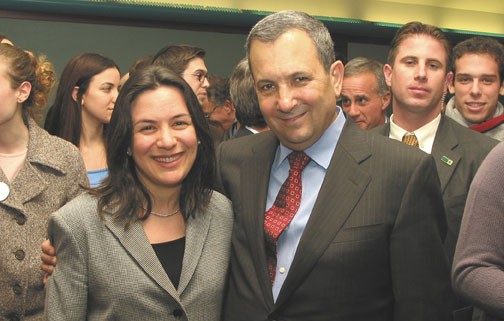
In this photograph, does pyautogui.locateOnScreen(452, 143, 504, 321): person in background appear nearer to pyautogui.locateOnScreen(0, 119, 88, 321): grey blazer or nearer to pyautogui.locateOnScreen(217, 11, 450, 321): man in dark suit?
pyautogui.locateOnScreen(217, 11, 450, 321): man in dark suit

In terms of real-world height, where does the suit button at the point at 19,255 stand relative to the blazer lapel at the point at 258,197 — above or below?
below

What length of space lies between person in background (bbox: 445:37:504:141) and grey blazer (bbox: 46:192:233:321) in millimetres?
1901

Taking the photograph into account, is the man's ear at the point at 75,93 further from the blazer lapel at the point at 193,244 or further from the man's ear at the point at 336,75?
the man's ear at the point at 336,75

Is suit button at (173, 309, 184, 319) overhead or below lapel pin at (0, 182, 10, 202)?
below

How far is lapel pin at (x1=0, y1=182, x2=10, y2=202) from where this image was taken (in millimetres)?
2242

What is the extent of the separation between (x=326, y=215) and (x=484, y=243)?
1.41 feet

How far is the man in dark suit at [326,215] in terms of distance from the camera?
175 cm

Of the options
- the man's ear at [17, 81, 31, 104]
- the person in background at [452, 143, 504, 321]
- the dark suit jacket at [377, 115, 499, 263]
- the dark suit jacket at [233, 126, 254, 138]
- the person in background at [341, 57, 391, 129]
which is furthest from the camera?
the person in background at [341, 57, 391, 129]

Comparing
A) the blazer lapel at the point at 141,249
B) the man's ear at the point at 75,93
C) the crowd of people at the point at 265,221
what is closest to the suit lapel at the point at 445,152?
the crowd of people at the point at 265,221

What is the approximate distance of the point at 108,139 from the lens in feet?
6.37

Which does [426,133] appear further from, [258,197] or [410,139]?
[258,197]

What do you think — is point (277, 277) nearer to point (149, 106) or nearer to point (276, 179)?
point (276, 179)

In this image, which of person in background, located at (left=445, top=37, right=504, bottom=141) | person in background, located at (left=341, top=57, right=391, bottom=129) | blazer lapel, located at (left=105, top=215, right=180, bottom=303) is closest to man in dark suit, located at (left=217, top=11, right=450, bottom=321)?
blazer lapel, located at (left=105, top=215, right=180, bottom=303)

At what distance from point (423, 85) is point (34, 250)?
66.5 inches
